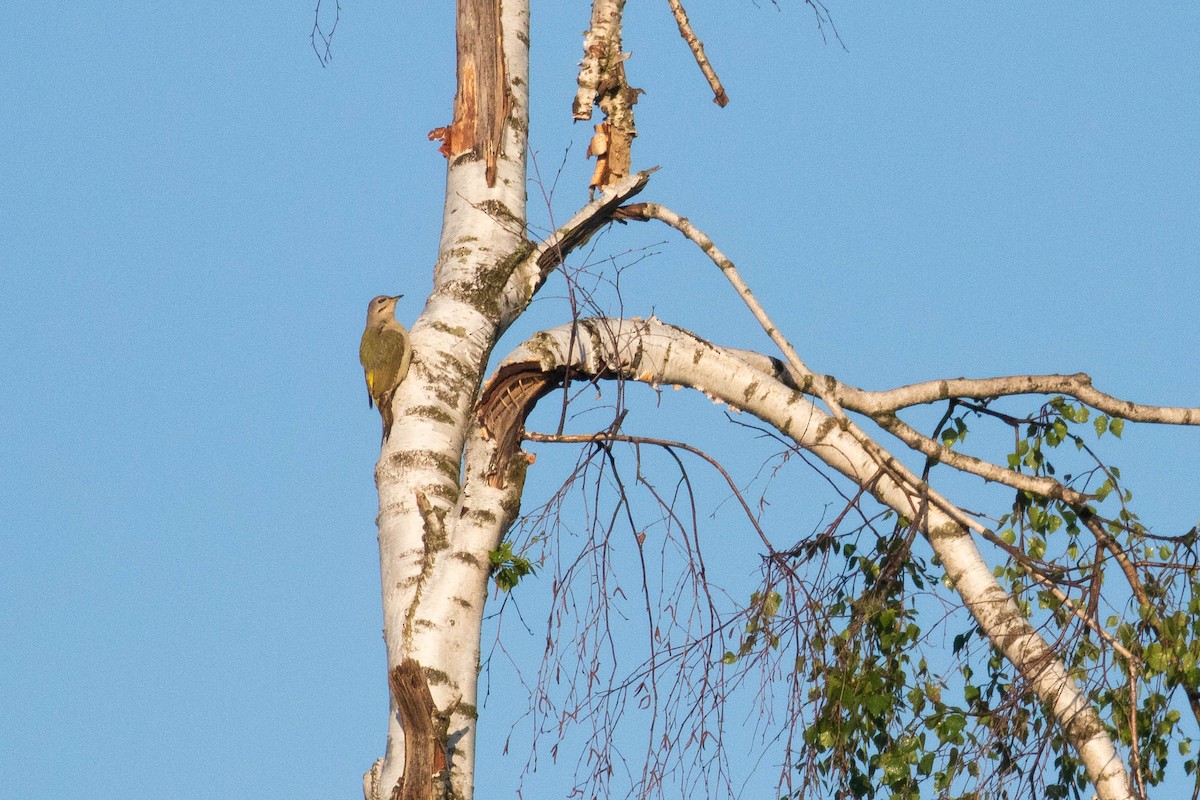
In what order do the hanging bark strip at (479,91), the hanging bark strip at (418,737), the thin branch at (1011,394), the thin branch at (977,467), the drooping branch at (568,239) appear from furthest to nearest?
the hanging bark strip at (479,91)
the drooping branch at (568,239)
the thin branch at (1011,394)
the thin branch at (977,467)
the hanging bark strip at (418,737)

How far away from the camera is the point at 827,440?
4.80m

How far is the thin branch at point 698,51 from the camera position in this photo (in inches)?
243

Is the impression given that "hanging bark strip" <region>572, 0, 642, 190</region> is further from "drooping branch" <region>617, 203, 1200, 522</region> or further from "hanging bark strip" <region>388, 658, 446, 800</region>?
"hanging bark strip" <region>388, 658, 446, 800</region>

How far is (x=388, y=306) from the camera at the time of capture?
7.21m

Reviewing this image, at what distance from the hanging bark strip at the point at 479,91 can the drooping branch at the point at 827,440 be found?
1066 millimetres

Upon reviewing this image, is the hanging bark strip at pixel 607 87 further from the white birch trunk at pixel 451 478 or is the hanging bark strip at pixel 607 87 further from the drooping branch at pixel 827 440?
the drooping branch at pixel 827 440

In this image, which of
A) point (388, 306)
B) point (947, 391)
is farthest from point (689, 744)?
point (388, 306)

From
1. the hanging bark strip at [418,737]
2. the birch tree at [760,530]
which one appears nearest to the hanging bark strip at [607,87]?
the birch tree at [760,530]

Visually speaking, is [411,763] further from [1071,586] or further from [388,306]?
[388,306]

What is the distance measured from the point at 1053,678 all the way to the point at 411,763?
6.99ft

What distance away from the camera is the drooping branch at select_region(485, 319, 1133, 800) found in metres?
4.12

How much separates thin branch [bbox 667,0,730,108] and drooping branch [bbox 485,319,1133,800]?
1.78m

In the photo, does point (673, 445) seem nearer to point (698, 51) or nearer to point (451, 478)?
point (451, 478)

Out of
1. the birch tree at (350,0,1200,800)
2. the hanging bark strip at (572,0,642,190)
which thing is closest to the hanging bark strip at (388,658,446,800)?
the birch tree at (350,0,1200,800)
